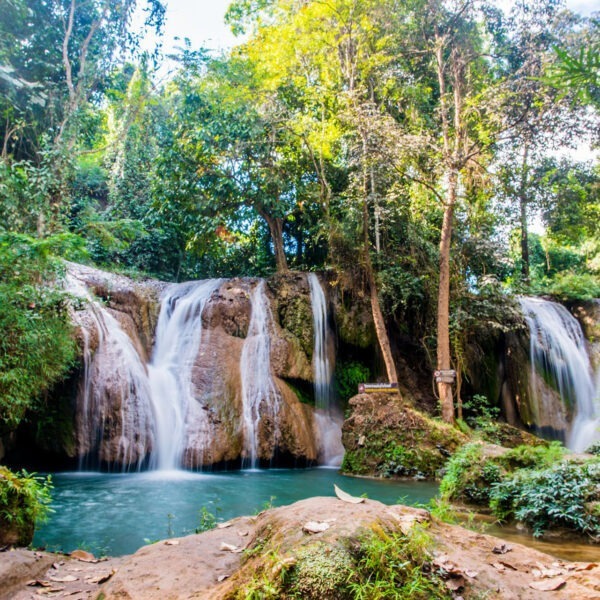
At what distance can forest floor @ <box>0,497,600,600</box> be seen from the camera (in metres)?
2.34

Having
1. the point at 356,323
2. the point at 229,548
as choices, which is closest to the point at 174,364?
the point at 356,323

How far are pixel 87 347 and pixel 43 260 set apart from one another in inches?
126

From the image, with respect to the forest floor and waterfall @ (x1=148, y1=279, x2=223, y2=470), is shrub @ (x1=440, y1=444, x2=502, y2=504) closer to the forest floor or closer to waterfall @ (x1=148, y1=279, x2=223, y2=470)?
the forest floor

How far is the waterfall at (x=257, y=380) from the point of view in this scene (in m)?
11.2

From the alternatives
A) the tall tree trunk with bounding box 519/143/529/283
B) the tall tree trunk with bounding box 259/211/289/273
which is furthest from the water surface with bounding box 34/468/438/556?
the tall tree trunk with bounding box 519/143/529/283

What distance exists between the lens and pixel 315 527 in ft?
7.67

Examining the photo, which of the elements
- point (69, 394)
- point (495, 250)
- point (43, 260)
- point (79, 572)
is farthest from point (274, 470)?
point (495, 250)

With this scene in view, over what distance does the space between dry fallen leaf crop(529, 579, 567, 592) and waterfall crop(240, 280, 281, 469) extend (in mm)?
8717

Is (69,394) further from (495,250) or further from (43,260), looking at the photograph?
(495,250)

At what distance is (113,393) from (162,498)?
3.68 meters

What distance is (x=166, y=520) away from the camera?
237 inches

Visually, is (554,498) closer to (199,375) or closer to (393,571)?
(393,571)

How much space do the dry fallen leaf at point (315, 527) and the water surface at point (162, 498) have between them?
2281 mm

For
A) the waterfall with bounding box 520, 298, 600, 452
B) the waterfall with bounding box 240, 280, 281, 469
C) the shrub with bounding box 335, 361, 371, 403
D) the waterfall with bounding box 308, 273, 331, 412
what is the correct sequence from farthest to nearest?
the waterfall with bounding box 520, 298, 600, 452, the shrub with bounding box 335, 361, 371, 403, the waterfall with bounding box 308, 273, 331, 412, the waterfall with bounding box 240, 280, 281, 469
